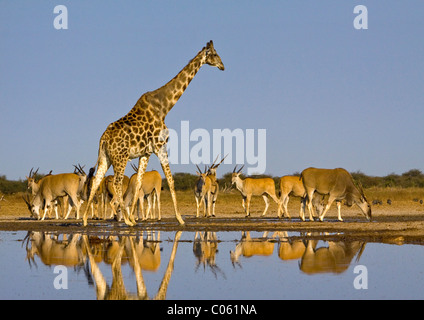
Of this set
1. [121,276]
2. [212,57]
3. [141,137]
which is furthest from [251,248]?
[212,57]

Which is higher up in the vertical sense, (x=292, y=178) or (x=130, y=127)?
(x=130, y=127)

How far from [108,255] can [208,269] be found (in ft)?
7.29

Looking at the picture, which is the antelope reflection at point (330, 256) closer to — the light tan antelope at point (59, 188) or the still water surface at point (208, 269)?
the still water surface at point (208, 269)

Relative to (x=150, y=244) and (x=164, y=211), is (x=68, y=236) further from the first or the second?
(x=164, y=211)

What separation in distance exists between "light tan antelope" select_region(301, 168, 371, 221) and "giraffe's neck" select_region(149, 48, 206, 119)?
621 centimetres

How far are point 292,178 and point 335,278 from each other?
20891 millimetres

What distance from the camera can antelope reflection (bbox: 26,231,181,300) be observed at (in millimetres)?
7676

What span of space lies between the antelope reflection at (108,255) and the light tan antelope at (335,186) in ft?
28.3

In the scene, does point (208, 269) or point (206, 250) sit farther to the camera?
point (206, 250)

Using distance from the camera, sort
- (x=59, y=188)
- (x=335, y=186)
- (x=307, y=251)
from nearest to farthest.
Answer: (x=307, y=251), (x=335, y=186), (x=59, y=188)

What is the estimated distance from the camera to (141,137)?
1855 cm

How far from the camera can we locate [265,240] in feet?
45.9

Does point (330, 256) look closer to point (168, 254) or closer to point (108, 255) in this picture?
point (168, 254)
